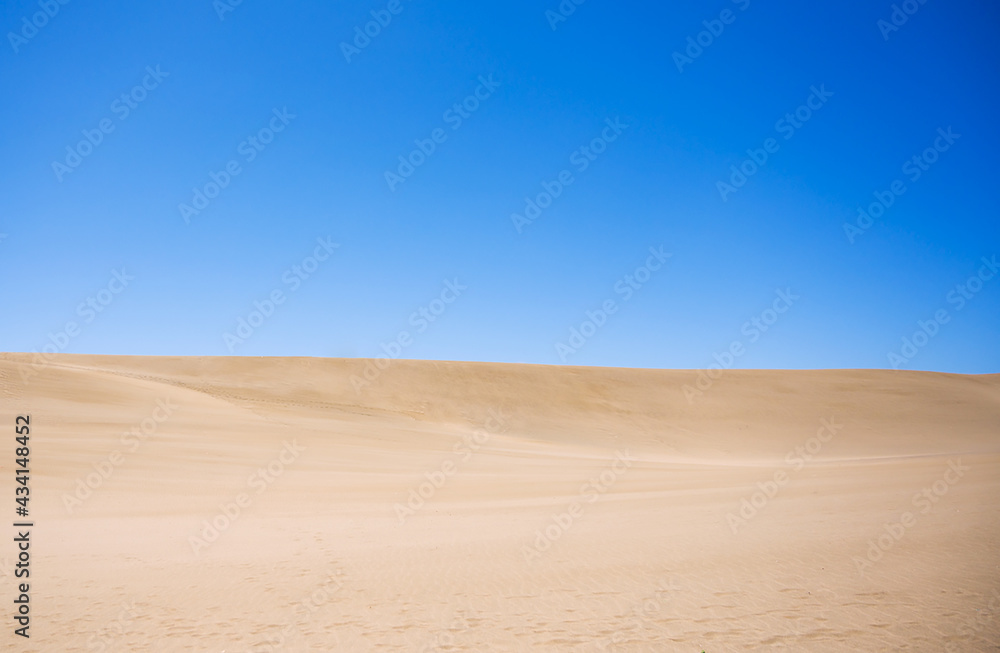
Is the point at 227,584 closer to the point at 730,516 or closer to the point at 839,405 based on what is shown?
the point at 730,516

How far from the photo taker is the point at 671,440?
31.8 metres

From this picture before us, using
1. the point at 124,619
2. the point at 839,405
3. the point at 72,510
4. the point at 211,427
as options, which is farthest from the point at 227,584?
the point at 839,405

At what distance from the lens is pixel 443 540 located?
9703 millimetres

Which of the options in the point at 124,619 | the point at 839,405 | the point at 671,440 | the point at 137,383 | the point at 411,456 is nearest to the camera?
the point at 124,619

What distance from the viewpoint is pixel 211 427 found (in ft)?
70.0

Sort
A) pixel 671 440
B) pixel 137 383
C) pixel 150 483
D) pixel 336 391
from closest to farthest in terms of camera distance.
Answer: pixel 150 483
pixel 137 383
pixel 671 440
pixel 336 391

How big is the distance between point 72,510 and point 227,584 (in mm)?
6428

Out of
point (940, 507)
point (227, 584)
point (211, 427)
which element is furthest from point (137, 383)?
point (940, 507)

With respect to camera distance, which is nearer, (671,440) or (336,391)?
(671,440)

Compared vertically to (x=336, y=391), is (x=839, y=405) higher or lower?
lower

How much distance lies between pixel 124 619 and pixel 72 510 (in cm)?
680

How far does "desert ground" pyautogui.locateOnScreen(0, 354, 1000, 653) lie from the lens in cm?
588

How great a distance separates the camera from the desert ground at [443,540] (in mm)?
5879

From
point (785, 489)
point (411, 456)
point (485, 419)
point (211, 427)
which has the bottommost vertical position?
point (785, 489)
